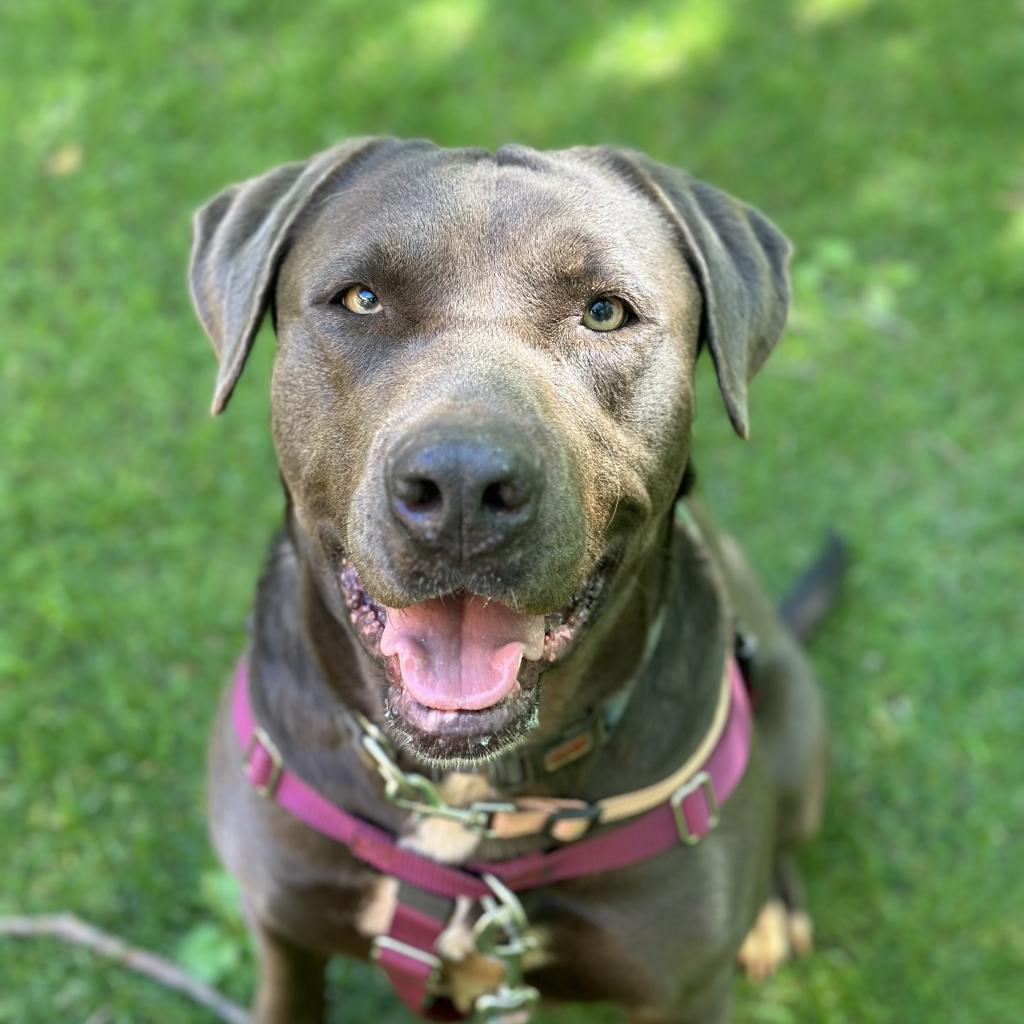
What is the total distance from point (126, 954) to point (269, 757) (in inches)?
50.5

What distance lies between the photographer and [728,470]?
4820 mm

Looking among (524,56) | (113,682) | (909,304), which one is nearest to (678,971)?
(113,682)

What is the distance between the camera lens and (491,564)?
6.73ft

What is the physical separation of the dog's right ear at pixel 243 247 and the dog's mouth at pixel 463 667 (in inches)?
22.5

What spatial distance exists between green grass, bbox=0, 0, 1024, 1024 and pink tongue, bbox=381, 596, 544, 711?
185cm

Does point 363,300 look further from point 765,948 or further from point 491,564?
point 765,948

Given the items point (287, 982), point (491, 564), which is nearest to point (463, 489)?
point (491, 564)

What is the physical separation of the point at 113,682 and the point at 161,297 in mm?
1750

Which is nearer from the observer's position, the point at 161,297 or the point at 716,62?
the point at 161,297

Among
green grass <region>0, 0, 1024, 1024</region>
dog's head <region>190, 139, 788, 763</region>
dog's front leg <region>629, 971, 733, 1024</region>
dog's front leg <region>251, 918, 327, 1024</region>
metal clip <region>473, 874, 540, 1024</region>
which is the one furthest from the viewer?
green grass <region>0, 0, 1024, 1024</region>

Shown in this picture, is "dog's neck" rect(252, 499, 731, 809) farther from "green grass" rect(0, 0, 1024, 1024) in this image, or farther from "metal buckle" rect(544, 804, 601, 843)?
"green grass" rect(0, 0, 1024, 1024)

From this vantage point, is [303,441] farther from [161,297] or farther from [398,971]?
[161,297]

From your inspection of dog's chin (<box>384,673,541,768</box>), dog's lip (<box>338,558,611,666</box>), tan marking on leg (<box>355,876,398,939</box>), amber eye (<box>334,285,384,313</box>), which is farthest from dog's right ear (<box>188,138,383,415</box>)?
tan marking on leg (<box>355,876,398,939</box>)

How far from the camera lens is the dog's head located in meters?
2.06
